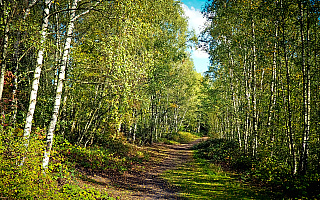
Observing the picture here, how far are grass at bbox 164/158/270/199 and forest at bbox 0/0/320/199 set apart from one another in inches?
19.5

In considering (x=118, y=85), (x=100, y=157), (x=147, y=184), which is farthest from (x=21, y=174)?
(x=100, y=157)

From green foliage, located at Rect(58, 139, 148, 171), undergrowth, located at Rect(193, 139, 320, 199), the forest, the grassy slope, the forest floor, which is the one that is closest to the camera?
the forest

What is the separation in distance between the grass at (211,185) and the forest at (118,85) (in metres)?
0.50

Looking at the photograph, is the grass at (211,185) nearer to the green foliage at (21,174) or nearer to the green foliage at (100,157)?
the green foliage at (100,157)

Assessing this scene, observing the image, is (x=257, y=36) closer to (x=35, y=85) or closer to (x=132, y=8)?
(x=132, y=8)

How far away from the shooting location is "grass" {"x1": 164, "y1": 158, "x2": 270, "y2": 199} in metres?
7.99

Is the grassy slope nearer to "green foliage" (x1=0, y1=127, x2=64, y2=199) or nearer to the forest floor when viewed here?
the forest floor

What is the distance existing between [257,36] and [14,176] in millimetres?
13975

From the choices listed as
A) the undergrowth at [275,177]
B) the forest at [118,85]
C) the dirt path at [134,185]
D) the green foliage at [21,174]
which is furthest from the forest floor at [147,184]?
the green foliage at [21,174]

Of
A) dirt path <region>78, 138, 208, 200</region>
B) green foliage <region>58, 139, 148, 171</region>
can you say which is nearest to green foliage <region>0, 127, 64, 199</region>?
dirt path <region>78, 138, 208, 200</region>

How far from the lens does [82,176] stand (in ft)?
28.8

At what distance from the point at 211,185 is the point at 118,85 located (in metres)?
6.41

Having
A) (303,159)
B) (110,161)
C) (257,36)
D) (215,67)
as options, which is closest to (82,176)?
(110,161)

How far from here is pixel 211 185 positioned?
945cm
